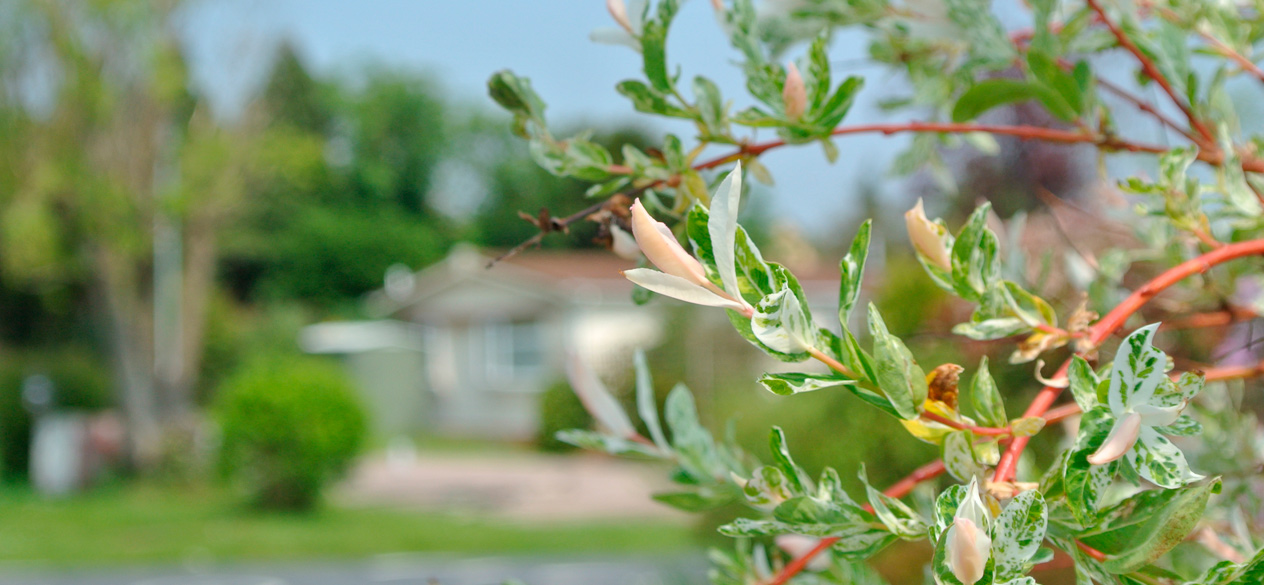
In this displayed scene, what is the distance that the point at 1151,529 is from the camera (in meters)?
0.39

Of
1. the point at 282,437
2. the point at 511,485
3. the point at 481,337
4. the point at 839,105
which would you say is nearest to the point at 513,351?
the point at 481,337

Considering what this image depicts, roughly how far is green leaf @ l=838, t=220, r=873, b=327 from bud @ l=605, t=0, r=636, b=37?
→ 9.5 inches

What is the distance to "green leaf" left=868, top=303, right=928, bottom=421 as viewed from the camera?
0.39m

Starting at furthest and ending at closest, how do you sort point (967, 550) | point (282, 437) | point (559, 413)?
point (559, 413)
point (282, 437)
point (967, 550)

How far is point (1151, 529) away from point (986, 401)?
0.09 metres

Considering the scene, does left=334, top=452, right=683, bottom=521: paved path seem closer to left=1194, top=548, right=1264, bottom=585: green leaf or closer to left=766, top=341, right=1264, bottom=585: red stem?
left=766, top=341, right=1264, bottom=585: red stem

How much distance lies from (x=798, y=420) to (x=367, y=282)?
20.5 meters

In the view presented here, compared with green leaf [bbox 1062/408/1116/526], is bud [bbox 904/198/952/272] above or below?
above

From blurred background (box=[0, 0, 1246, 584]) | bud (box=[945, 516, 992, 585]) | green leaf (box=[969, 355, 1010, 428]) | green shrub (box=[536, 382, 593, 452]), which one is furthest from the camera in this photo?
green shrub (box=[536, 382, 593, 452])

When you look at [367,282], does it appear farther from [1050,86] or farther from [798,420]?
[1050,86]

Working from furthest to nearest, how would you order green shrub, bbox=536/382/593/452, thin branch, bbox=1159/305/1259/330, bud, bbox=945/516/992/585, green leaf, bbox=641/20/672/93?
green shrub, bbox=536/382/593/452 → thin branch, bbox=1159/305/1259/330 → green leaf, bbox=641/20/672/93 → bud, bbox=945/516/992/585

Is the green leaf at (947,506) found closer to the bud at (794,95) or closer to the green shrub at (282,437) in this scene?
the bud at (794,95)

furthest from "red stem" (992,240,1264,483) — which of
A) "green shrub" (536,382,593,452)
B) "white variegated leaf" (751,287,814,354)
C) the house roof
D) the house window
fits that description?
the house window

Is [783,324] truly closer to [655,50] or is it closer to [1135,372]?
[1135,372]
